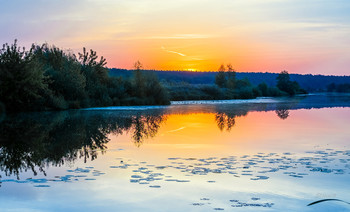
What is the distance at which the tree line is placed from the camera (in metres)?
28.9

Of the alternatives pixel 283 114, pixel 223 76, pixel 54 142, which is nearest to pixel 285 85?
pixel 223 76

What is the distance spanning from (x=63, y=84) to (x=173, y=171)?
26427 millimetres

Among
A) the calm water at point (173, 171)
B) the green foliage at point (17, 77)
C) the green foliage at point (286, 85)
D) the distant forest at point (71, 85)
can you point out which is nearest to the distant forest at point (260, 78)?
the green foliage at point (286, 85)

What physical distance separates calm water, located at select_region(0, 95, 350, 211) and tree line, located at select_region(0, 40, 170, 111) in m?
14.0

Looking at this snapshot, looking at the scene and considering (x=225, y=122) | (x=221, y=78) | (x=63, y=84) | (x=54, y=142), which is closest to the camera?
(x=54, y=142)

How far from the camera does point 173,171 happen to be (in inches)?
355

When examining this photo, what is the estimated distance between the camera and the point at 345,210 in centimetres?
612

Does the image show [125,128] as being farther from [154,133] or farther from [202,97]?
[202,97]

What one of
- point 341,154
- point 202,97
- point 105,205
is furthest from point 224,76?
point 105,205

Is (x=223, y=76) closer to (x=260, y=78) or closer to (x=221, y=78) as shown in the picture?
(x=221, y=78)

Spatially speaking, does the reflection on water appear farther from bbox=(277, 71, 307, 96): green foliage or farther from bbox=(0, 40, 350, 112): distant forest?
bbox=(277, 71, 307, 96): green foliage

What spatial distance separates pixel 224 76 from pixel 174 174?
228 feet

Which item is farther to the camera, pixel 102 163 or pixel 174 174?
pixel 102 163

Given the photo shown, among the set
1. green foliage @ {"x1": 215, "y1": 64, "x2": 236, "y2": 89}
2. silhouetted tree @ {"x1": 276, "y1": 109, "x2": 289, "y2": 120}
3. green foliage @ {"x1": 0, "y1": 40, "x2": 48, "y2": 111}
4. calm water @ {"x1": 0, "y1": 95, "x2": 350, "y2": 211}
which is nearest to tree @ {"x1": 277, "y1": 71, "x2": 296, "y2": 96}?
green foliage @ {"x1": 215, "y1": 64, "x2": 236, "y2": 89}
